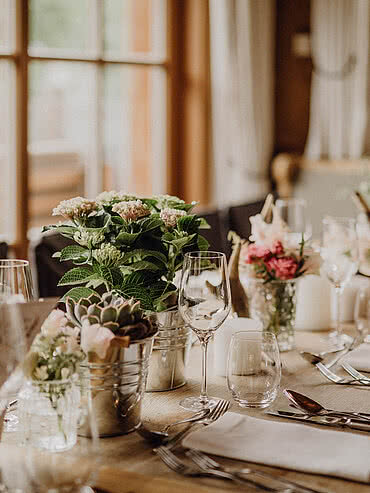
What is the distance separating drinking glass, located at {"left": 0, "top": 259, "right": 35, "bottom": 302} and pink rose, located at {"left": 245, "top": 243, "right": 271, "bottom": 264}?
64 centimetres

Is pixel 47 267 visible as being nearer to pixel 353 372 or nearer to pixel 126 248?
pixel 126 248

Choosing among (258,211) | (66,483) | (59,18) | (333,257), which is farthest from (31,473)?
(59,18)

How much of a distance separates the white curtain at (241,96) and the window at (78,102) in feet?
1.10

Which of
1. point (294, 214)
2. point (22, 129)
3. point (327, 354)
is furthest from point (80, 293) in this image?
point (22, 129)

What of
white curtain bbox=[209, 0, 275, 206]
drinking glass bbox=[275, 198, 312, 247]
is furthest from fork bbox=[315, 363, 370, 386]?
white curtain bbox=[209, 0, 275, 206]

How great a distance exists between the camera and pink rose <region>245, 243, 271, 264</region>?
1.93m

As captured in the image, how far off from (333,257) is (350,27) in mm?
3456

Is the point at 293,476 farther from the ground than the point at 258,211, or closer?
closer

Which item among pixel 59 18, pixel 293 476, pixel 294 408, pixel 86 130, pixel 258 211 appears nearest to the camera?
pixel 293 476

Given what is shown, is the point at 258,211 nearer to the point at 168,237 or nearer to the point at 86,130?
the point at 86,130

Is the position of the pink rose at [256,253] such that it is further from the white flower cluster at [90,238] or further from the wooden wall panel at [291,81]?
the wooden wall panel at [291,81]

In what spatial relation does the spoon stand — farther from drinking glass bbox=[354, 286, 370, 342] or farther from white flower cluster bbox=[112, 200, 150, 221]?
drinking glass bbox=[354, 286, 370, 342]

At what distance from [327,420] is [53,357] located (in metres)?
0.49

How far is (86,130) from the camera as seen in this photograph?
4578 mm
